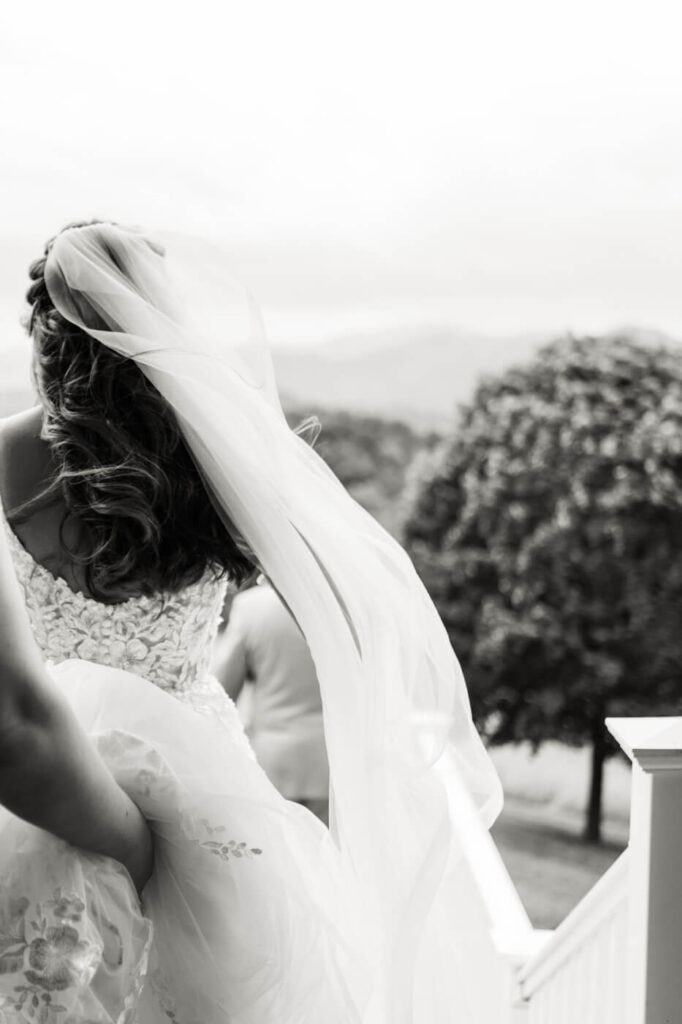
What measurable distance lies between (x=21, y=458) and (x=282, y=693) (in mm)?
1516

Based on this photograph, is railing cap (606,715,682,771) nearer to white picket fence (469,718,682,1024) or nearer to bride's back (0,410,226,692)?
white picket fence (469,718,682,1024)

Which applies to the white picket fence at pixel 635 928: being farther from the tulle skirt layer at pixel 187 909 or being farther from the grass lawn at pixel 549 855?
the grass lawn at pixel 549 855

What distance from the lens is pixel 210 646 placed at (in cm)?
140

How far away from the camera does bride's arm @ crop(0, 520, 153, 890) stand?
79cm

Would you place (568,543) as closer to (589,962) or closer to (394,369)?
(394,369)

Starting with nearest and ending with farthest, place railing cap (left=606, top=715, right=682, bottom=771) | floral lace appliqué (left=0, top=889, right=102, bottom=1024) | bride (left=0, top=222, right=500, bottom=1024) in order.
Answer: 1. floral lace appliqué (left=0, top=889, right=102, bottom=1024)
2. bride (left=0, top=222, right=500, bottom=1024)
3. railing cap (left=606, top=715, right=682, bottom=771)

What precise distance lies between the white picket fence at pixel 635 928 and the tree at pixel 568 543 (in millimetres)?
6758

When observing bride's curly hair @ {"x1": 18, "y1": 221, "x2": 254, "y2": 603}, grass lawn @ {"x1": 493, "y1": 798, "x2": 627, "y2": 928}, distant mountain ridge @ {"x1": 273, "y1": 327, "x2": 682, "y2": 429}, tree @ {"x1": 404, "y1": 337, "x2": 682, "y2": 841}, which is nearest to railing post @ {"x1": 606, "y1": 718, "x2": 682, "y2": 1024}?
bride's curly hair @ {"x1": 18, "y1": 221, "x2": 254, "y2": 603}

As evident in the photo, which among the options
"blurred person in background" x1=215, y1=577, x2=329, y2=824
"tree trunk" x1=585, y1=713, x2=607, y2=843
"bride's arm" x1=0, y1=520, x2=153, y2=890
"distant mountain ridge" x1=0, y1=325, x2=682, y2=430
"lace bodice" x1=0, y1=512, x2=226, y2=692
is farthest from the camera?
Answer: "distant mountain ridge" x1=0, y1=325, x2=682, y2=430

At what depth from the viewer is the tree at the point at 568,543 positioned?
8586 mm

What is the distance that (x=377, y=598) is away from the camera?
1.29 meters

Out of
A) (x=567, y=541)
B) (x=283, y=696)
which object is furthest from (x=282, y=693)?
(x=567, y=541)

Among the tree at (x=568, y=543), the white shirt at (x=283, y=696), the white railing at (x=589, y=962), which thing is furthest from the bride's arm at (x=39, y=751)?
the tree at (x=568, y=543)

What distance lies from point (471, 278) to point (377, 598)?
520 inches
